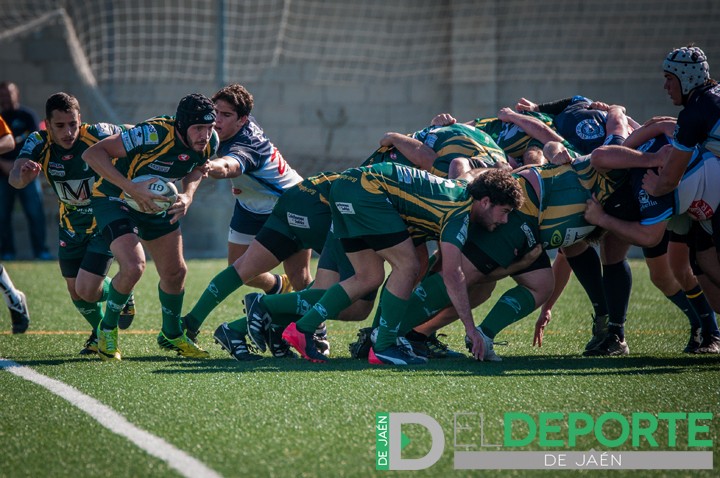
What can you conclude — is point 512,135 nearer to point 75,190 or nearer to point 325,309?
point 325,309

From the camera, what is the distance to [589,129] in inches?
283

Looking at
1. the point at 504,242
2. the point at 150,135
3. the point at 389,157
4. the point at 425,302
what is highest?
the point at 150,135

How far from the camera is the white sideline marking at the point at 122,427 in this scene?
143 inches

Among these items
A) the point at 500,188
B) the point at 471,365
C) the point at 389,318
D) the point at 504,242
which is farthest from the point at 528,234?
the point at 389,318

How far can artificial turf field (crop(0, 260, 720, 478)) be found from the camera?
3.79m

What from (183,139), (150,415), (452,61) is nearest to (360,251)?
(183,139)

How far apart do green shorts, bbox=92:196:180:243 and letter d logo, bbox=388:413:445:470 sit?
2558 mm

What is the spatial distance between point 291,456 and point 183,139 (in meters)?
2.93

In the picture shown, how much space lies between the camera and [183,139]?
20.2 ft

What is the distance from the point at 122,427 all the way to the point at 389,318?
2.00m

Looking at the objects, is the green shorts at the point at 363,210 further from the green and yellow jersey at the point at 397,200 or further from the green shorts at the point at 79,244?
the green shorts at the point at 79,244

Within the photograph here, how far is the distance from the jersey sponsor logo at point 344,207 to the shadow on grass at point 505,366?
94 cm

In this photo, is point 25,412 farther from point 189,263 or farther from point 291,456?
point 189,263

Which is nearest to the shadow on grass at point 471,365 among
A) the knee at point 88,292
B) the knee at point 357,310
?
the knee at point 357,310
